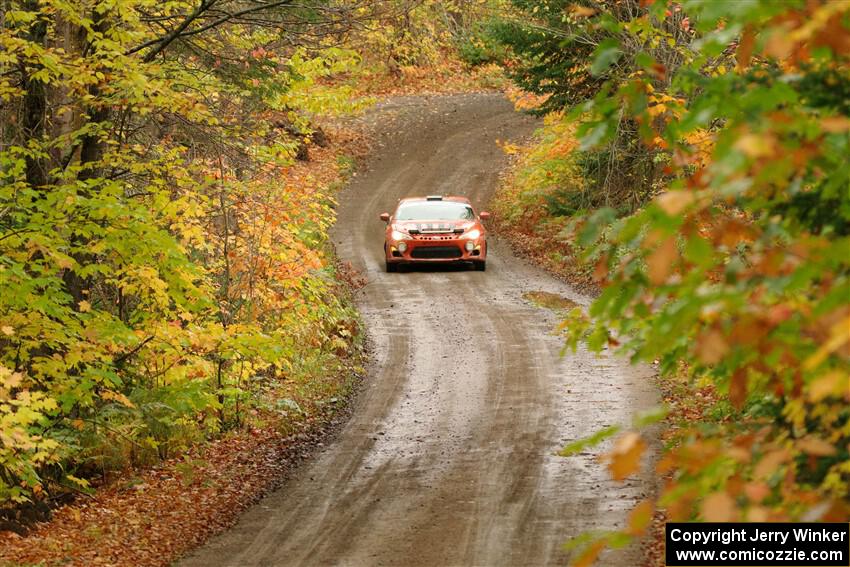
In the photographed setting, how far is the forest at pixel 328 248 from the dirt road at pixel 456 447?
618 millimetres

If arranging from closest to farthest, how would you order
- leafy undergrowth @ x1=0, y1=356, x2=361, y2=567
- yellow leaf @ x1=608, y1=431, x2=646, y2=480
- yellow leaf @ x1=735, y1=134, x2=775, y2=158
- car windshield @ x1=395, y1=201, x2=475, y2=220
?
yellow leaf @ x1=735, y1=134, x2=775, y2=158 < yellow leaf @ x1=608, y1=431, x2=646, y2=480 < leafy undergrowth @ x1=0, y1=356, x2=361, y2=567 < car windshield @ x1=395, y1=201, x2=475, y2=220

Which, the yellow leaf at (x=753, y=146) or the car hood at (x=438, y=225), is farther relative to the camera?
the car hood at (x=438, y=225)

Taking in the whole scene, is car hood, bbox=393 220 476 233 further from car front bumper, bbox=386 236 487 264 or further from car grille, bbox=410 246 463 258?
car grille, bbox=410 246 463 258

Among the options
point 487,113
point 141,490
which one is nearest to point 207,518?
point 141,490

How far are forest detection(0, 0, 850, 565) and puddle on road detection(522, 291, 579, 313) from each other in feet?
2.59

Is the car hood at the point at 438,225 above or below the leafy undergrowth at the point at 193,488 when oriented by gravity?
above

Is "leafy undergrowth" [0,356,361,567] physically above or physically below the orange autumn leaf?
below

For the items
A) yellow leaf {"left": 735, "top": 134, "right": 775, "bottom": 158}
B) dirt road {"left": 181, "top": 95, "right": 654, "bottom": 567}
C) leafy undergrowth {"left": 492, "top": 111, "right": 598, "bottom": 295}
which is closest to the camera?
yellow leaf {"left": 735, "top": 134, "right": 775, "bottom": 158}

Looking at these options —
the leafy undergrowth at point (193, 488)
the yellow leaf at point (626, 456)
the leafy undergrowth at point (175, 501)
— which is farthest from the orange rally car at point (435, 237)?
the yellow leaf at point (626, 456)

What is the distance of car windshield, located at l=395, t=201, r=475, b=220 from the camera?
2273cm

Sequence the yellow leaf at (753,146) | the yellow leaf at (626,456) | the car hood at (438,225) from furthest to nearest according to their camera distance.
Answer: the car hood at (438,225)
the yellow leaf at (626,456)
the yellow leaf at (753,146)

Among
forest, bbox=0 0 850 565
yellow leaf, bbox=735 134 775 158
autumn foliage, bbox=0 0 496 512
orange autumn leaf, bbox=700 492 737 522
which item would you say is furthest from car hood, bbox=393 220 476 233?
yellow leaf, bbox=735 134 775 158

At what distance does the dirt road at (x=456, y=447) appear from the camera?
8.73 m

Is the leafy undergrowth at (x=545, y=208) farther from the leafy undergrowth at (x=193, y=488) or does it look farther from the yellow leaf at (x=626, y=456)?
the yellow leaf at (x=626, y=456)
